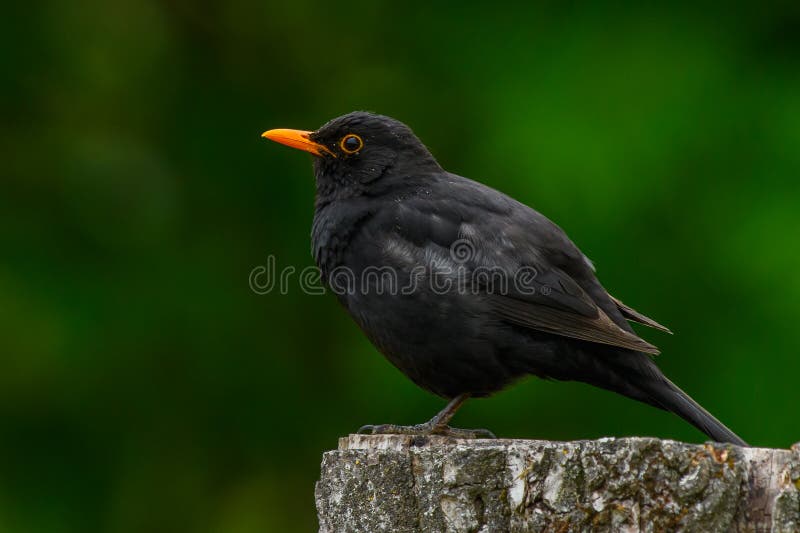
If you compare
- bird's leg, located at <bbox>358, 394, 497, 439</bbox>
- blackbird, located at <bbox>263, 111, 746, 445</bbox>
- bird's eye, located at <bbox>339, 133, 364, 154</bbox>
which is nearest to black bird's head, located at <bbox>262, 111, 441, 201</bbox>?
bird's eye, located at <bbox>339, 133, 364, 154</bbox>

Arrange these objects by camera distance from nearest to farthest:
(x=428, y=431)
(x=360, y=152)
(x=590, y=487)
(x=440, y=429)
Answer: (x=590, y=487), (x=428, y=431), (x=440, y=429), (x=360, y=152)

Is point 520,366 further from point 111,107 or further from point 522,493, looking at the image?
point 111,107

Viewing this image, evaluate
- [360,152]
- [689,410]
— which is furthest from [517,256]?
[360,152]

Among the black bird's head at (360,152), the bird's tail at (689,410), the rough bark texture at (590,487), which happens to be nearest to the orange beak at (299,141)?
the black bird's head at (360,152)

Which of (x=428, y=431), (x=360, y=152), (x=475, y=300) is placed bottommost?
(x=428, y=431)

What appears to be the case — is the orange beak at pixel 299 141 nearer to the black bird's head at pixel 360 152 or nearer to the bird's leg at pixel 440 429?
the black bird's head at pixel 360 152

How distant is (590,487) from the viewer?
3.10m

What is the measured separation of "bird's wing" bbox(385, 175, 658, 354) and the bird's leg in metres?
0.53

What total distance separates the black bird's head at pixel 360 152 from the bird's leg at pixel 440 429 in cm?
121

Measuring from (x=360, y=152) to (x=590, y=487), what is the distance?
296cm

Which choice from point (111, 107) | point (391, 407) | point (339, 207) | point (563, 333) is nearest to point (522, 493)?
point (563, 333)

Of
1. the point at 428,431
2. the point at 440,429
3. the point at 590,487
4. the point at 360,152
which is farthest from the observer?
the point at 360,152

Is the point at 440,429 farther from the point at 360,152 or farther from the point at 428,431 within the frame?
the point at 360,152

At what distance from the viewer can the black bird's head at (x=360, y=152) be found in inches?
220
